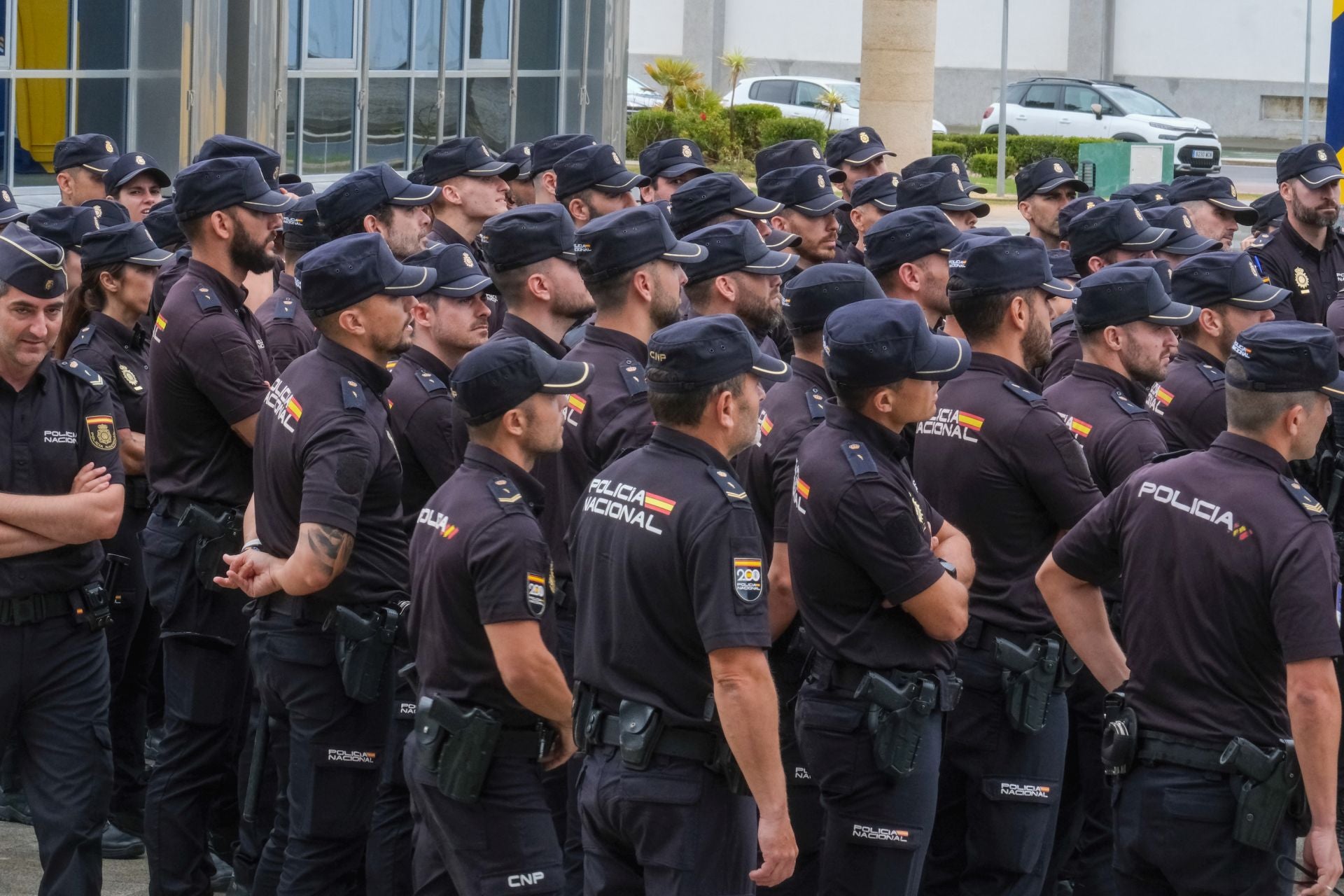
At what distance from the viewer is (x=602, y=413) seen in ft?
18.6

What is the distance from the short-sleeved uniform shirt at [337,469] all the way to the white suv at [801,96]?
31.2 meters

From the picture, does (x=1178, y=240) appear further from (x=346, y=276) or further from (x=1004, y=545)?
(x=346, y=276)

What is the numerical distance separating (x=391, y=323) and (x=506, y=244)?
0.65 m

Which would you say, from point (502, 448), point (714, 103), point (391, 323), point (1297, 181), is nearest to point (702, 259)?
point (391, 323)

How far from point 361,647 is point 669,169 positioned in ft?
16.5

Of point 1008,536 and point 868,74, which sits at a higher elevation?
point 868,74

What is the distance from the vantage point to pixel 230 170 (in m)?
6.39

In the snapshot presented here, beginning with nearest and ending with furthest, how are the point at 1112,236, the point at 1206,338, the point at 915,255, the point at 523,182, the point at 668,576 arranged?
the point at 668,576, the point at 1206,338, the point at 915,255, the point at 1112,236, the point at 523,182

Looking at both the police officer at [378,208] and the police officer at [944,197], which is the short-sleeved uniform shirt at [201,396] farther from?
the police officer at [944,197]

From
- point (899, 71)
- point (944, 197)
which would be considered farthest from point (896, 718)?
point (899, 71)

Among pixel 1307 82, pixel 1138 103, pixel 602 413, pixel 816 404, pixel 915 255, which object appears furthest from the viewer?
pixel 1138 103

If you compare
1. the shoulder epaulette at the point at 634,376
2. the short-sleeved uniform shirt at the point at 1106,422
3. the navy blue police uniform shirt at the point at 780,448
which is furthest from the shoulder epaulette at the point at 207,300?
the short-sleeved uniform shirt at the point at 1106,422

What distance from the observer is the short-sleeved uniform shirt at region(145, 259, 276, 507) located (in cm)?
603

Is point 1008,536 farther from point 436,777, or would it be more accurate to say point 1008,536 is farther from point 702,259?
point 436,777
